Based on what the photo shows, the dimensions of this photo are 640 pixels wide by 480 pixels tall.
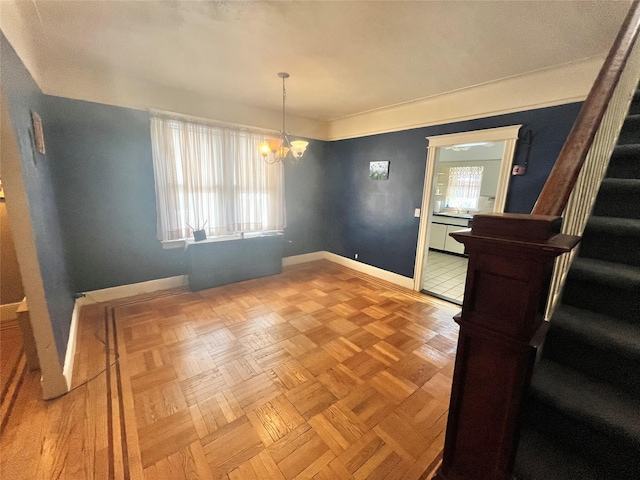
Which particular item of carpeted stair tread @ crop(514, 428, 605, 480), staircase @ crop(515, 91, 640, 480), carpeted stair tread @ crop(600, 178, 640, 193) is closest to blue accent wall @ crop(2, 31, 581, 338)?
carpeted stair tread @ crop(600, 178, 640, 193)

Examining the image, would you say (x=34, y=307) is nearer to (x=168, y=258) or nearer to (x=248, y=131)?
(x=168, y=258)

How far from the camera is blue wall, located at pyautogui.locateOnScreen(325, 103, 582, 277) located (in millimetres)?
2691

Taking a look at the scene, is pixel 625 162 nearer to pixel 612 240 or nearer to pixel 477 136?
pixel 612 240

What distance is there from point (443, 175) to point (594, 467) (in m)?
6.43

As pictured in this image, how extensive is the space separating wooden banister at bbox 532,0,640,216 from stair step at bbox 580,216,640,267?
609 mm

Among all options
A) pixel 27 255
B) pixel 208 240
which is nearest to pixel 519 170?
pixel 208 240

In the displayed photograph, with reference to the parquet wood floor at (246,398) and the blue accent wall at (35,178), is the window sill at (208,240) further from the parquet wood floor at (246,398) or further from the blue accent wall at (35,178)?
the blue accent wall at (35,178)

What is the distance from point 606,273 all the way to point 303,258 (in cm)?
434

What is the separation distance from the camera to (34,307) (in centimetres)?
166

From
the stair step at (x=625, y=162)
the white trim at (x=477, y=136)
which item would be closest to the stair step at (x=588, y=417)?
the stair step at (x=625, y=162)

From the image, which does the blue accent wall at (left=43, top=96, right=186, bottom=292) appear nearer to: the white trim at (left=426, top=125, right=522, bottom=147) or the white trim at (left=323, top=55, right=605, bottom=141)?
the white trim at (left=323, top=55, right=605, bottom=141)

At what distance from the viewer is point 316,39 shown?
211cm

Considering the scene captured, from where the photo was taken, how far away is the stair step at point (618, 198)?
1522 millimetres

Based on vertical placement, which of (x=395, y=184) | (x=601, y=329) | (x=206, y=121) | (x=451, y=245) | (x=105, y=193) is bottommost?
(x=451, y=245)
